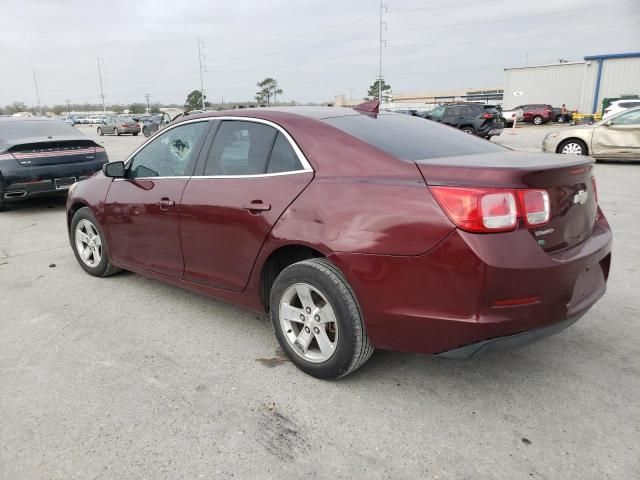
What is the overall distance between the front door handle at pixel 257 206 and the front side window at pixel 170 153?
2.66 feet

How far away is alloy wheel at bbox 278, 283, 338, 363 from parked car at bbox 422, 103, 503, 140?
1964cm

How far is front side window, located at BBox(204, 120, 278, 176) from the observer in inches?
131

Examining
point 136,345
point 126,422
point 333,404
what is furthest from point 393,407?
point 136,345

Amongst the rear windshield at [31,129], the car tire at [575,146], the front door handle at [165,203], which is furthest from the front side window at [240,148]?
the car tire at [575,146]

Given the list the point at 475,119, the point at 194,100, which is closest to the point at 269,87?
the point at 194,100

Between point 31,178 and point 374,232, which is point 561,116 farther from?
point 374,232

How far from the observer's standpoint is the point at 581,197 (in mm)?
2822

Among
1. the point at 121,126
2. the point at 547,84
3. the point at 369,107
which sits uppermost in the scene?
the point at 547,84

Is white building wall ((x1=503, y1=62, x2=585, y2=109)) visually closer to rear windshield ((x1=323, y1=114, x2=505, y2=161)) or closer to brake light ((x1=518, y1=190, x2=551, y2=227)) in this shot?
rear windshield ((x1=323, y1=114, x2=505, y2=161))

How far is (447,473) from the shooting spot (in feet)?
7.47

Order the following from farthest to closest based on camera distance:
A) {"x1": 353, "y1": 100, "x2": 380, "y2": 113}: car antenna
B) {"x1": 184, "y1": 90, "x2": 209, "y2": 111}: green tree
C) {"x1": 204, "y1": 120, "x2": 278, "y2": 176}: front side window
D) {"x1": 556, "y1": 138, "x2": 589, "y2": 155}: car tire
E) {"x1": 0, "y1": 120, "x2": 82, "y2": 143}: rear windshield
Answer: {"x1": 184, "y1": 90, "x2": 209, "y2": 111}: green tree → {"x1": 556, "y1": 138, "x2": 589, "y2": 155}: car tire → {"x1": 0, "y1": 120, "x2": 82, "y2": 143}: rear windshield → {"x1": 353, "y1": 100, "x2": 380, "y2": 113}: car antenna → {"x1": 204, "y1": 120, "x2": 278, "y2": 176}: front side window

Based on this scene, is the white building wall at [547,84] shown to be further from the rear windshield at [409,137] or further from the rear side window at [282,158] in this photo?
the rear side window at [282,158]

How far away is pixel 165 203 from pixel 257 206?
1.03 m

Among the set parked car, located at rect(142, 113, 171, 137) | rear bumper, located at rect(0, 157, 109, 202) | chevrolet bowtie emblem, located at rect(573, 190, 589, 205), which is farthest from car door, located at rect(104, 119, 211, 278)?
parked car, located at rect(142, 113, 171, 137)
